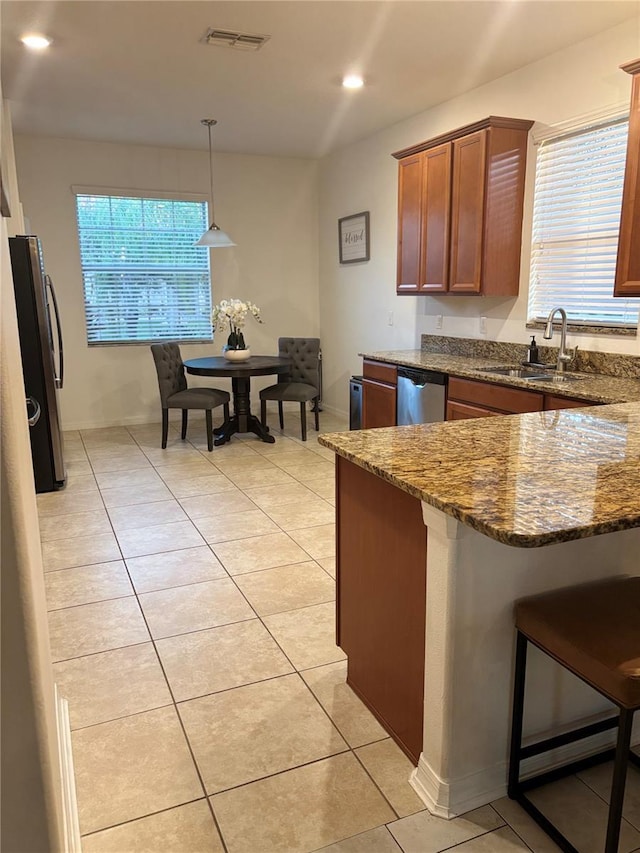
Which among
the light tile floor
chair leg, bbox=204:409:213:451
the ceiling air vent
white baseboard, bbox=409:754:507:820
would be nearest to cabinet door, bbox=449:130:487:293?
the ceiling air vent

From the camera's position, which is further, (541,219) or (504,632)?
(541,219)

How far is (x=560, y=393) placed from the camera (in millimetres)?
3139

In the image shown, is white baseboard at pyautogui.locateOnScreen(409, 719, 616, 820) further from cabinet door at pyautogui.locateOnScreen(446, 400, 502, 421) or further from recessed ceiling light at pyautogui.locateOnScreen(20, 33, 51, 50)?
recessed ceiling light at pyautogui.locateOnScreen(20, 33, 51, 50)

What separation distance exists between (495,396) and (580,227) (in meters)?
1.21

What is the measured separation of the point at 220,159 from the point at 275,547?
182 inches

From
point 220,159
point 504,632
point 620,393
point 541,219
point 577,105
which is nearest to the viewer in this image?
point 504,632

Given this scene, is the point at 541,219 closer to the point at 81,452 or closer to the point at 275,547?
the point at 275,547

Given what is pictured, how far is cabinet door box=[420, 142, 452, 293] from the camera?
4.29 metres

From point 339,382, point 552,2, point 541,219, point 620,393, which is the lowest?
point 339,382

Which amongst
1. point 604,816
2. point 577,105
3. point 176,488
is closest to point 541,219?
point 577,105

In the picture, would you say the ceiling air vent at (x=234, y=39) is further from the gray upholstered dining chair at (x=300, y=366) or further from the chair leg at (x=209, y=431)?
the gray upholstered dining chair at (x=300, y=366)

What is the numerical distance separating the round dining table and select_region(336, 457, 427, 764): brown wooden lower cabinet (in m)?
3.31

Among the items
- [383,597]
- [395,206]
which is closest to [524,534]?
[383,597]

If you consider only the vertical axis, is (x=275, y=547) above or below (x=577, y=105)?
below
